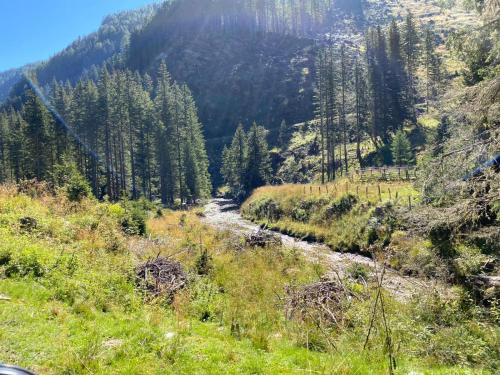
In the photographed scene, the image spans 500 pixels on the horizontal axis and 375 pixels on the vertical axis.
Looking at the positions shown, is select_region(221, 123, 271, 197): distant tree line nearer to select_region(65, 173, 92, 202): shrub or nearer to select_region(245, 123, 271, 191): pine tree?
select_region(245, 123, 271, 191): pine tree

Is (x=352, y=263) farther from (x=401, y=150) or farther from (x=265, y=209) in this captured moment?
(x=401, y=150)

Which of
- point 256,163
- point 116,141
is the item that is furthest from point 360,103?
point 116,141

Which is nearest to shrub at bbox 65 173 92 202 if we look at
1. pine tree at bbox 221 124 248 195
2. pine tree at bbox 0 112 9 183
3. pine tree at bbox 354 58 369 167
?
pine tree at bbox 221 124 248 195

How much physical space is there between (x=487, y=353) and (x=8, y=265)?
10.9m

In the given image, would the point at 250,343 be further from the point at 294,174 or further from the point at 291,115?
the point at 291,115

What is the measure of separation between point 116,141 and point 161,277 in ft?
179

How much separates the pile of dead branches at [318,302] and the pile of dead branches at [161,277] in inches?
127

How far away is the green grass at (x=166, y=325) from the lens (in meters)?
5.75

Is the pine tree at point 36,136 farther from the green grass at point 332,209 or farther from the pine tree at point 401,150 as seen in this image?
the pine tree at point 401,150

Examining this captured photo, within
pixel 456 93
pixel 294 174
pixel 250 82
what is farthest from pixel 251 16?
pixel 456 93

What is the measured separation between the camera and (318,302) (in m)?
9.29

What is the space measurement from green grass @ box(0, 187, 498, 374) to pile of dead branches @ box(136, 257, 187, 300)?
13.1 inches

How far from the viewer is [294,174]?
65.3 meters

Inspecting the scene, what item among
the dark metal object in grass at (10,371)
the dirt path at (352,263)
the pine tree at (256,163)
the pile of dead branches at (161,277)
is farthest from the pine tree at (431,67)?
the dark metal object in grass at (10,371)
